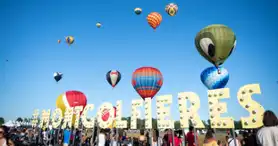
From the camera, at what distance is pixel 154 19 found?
3017 centimetres

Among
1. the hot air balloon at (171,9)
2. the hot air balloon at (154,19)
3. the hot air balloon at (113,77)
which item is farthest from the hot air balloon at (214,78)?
the hot air balloon at (113,77)

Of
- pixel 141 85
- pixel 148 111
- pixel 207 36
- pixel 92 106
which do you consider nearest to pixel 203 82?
pixel 141 85

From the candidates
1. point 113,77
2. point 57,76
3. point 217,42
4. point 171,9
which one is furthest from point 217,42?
point 57,76

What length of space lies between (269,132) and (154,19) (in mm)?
26695

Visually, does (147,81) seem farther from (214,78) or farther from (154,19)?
(154,19)

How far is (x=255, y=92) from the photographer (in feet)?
26.0

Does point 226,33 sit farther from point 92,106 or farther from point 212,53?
point 92,106

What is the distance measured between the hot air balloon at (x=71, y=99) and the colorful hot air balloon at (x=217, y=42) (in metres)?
17.6

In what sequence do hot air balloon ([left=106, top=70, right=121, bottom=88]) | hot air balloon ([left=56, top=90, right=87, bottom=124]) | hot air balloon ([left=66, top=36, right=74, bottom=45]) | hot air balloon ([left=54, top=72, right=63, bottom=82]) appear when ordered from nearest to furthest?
hot air balloon ([left=56, top=90, right=87, bottom=124]), hot air balloon ([left=106, top=70, right=121, bottom=88]), hot air balloon ([left=66, top=36, right=74, bottom=45]), hot air balloon ([left=54, top=72, right=63, bottom=82])

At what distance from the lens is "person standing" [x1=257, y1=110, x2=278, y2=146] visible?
490 centimetres

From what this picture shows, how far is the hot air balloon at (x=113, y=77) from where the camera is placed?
111ft

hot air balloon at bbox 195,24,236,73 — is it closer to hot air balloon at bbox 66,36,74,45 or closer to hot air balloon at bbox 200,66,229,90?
hot air balloon at bbox 200,66,229,90

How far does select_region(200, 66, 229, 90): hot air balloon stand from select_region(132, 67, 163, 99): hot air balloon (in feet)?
18.4

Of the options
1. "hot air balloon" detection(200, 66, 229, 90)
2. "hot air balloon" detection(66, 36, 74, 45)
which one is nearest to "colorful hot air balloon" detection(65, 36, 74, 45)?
"hot air balloon" detection(66, 36, 74, 45)
